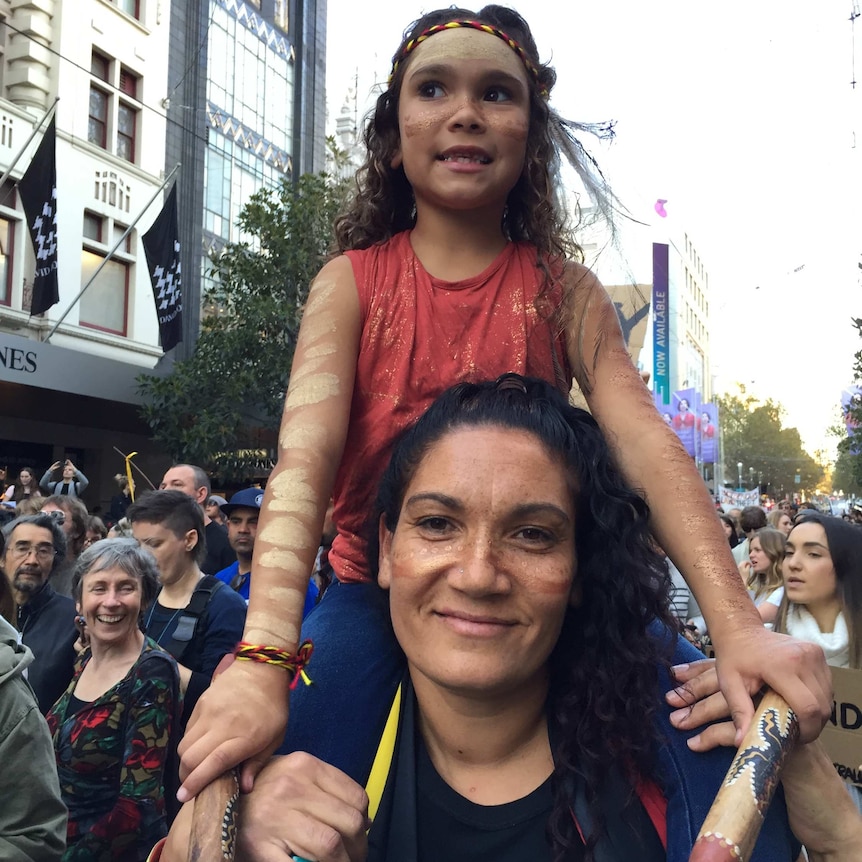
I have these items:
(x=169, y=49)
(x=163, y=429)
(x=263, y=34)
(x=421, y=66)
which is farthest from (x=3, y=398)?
(x=421, y=66)

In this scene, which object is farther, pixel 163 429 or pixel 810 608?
pixel 163 429

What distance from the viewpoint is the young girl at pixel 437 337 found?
1.80m

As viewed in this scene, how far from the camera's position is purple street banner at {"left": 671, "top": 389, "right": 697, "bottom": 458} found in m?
30.7

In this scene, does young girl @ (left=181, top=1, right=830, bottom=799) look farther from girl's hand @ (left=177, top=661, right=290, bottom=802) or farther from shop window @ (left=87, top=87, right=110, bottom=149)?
shop window @ (left=87, top=87, right=110, bottom=149)

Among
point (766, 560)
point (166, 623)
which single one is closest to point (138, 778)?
point (166, 623)

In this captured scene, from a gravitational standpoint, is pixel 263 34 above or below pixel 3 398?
above

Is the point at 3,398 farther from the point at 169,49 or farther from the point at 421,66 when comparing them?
the point at 421,66

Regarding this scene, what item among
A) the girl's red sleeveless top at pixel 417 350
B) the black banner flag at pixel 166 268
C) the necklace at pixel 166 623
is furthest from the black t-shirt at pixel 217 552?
the black banner flag at pixel 166 268

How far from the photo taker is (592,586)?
1.86 meters

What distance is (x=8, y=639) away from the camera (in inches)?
113

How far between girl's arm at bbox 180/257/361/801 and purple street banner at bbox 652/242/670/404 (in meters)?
21.9

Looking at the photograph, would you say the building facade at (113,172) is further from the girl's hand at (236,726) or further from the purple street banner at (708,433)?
the purple street banner at (708,433)

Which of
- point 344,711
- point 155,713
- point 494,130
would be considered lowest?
point 155,713

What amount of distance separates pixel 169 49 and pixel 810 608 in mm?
21882
